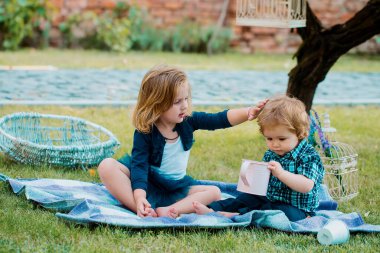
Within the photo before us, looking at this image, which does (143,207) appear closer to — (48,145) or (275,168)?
(275,168)

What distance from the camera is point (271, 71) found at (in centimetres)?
1055

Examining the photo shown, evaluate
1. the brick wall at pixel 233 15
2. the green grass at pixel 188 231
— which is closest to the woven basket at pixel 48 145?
the green grass at pixel 188 231

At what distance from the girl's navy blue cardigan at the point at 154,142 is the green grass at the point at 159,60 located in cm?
634

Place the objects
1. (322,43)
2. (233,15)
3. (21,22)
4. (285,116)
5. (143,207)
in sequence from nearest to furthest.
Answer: (285,116) < (143,207) < (322,43) < (21,22) < (233,15)

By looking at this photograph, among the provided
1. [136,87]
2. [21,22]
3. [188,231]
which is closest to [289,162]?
[188,231]

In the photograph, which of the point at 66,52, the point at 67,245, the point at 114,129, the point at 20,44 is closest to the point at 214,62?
the point at 66,52

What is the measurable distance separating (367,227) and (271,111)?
2.53 ft

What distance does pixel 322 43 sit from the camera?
5.18m

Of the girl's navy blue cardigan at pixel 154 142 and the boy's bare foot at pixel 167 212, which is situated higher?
the girl's navy blue cardigan at pixel 154 142

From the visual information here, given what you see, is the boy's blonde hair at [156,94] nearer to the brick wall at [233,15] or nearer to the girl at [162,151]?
the girl at [162,151]

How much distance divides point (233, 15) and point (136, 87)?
5794mm

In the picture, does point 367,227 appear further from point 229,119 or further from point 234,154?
point 234,154

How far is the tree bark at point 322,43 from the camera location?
4895mm

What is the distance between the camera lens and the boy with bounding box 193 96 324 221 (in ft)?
11.5
